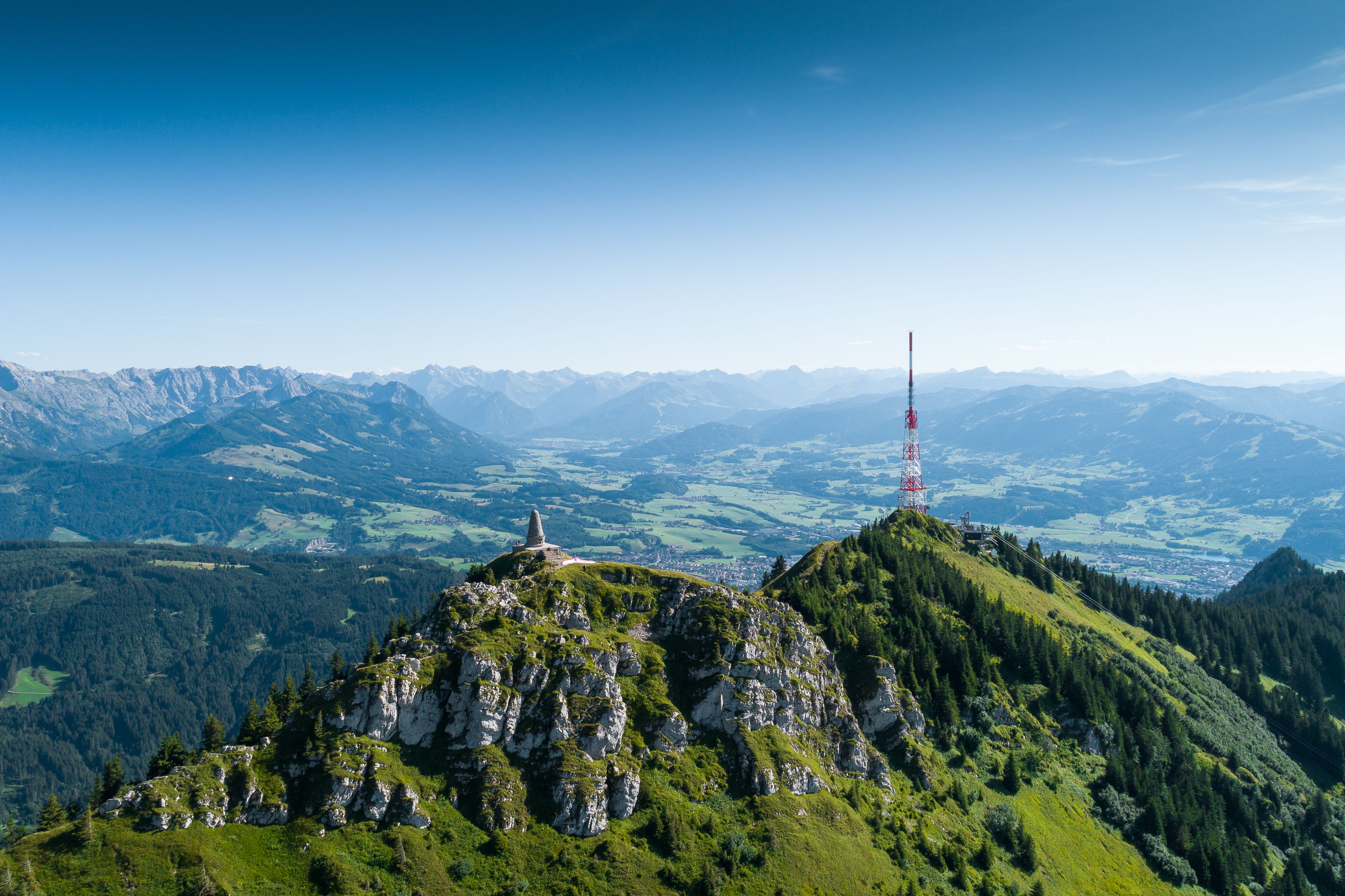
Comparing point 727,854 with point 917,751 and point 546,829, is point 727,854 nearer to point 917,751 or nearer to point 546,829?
point 546,829

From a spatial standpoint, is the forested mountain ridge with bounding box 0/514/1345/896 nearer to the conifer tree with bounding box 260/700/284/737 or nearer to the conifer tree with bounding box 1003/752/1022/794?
the conifer tree with bounding box 1003/752/1022/794

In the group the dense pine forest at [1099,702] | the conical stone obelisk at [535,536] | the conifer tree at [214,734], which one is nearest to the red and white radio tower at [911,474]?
Answer: the dense pine forest at [1099,702]

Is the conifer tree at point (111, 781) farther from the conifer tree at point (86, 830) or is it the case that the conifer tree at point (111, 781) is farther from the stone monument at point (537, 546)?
the stone monument at point (537, 546)

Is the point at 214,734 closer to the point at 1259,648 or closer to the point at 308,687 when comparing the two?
the point at 308,687

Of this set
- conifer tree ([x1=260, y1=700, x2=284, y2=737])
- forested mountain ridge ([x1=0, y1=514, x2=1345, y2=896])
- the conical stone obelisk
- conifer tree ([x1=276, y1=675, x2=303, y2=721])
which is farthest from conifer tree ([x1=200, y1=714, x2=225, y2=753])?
the conical stone obelisk

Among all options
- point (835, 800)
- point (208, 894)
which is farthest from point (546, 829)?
point (835, 800)

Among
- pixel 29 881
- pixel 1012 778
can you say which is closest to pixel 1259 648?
pixel 1012 778
